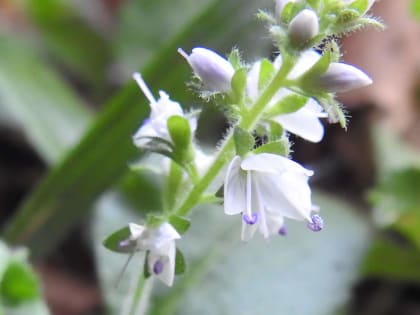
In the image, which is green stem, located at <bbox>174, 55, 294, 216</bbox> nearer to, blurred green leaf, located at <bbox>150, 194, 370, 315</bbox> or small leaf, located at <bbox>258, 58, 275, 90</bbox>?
small leaf, located at <bbox>258, 58, 275, 90</bbox>

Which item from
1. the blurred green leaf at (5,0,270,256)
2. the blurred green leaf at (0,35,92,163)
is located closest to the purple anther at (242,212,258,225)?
the blurred green leaf at (5,0,270,256)

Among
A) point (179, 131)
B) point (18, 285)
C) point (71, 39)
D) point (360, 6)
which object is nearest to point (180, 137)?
point (179, 131)

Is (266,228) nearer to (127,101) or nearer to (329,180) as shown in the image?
(127,101)

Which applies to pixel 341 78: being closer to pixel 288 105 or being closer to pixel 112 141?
pixel 288 105

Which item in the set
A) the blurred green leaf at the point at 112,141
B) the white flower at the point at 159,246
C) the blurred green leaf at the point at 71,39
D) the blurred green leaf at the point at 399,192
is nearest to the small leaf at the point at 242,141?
the white flower at the point at 159,246

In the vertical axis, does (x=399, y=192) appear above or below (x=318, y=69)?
below

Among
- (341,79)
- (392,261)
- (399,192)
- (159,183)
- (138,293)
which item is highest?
(341,79)

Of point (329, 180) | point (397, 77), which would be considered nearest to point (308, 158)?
point (329, 180)
